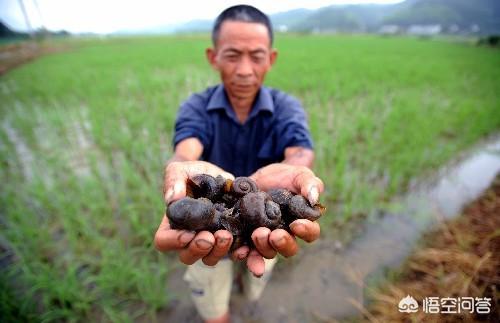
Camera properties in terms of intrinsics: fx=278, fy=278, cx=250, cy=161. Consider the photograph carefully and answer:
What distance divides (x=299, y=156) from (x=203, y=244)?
1.03 m

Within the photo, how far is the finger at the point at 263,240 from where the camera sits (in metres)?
1.13

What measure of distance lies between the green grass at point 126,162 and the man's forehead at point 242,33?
171cm

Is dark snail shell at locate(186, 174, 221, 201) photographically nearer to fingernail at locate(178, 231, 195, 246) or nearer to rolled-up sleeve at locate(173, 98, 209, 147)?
fingernail at locate(178, 231, 195, 246)

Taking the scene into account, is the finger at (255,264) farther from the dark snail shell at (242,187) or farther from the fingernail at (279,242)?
the dark snail shell at (242,187)

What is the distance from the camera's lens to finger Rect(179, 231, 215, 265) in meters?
1.08

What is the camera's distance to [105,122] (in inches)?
200

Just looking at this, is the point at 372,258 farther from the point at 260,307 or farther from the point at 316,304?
the point at 260,307

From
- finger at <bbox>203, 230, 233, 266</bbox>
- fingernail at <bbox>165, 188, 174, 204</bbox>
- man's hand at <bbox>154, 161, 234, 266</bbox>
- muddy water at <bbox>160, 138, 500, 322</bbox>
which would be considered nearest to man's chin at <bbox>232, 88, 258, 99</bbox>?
man's hand at <bbox>154, 161, 234, 266</bbox>

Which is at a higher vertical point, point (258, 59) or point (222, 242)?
point (258, 59)

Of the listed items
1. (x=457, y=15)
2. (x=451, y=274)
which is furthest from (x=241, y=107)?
(x=457, y=15)

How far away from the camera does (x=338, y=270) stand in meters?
2.47

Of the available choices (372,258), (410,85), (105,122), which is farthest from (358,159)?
(410,85)

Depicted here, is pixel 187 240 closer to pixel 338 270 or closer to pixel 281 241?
pixel 281 241

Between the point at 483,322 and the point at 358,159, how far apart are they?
2.40 m
